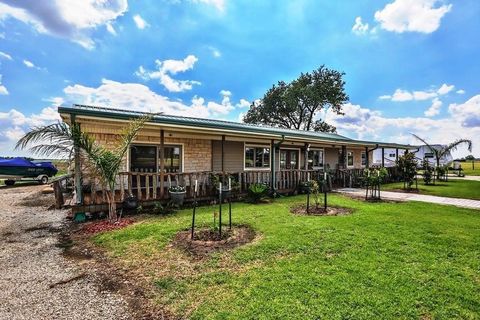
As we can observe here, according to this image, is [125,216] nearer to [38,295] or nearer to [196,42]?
[38,295]

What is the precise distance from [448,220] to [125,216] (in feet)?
30.8

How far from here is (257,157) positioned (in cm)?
1402

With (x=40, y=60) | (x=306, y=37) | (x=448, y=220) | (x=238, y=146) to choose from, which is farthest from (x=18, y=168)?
(x=448, y=220)

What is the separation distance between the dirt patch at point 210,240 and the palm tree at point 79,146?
2.92 m

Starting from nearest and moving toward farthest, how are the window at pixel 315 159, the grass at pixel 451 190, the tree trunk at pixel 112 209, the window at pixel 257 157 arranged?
the tree trunk at pixel 112 209 → the grass at pixel 451 190 → the window at pixel 257 157 → the window at pixel 315 159

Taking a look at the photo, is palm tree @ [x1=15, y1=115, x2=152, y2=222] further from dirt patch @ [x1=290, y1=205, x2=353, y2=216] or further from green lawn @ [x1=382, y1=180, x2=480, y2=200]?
green lawn @ [x1=382, y1=180, x2=480, y2=200]

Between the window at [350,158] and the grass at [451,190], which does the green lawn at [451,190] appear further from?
the window at [350,158]

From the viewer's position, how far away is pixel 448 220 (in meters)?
7.01

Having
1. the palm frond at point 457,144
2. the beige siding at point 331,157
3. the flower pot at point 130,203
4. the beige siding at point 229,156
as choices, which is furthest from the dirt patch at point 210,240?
the palm frond at point 457,144

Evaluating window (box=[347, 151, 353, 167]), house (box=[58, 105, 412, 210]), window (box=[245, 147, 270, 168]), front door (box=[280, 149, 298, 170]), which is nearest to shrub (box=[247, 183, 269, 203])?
house (box=[58, 105, 412, 210])

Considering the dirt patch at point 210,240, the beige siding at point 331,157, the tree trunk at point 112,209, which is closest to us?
the dirt patch at point 210,240

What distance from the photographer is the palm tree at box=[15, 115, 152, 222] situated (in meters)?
6.70

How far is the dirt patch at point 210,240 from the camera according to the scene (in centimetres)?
492

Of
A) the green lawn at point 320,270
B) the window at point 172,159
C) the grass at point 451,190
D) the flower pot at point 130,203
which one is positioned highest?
the window at point 172,159
